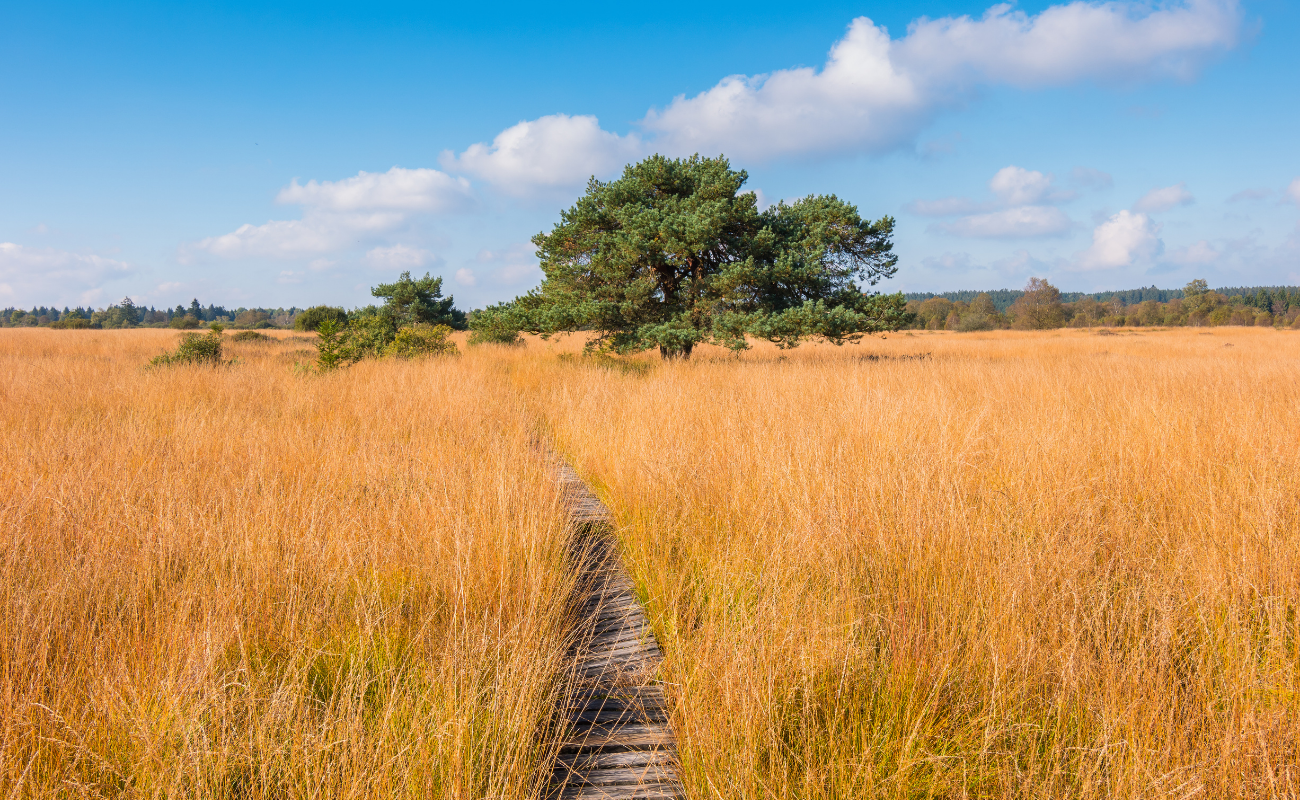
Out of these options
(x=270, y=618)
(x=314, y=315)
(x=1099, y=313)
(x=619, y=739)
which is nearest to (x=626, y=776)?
(x=619, y=739)

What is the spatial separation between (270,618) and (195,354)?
13.8m

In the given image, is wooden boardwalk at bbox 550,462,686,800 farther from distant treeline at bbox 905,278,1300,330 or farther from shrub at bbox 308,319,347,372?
distant treeline at bbox 905,278,1300,330

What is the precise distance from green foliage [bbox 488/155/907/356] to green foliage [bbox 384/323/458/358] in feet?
6.86

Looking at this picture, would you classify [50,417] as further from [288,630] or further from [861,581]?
[861,581]

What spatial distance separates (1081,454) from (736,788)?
4587 mm

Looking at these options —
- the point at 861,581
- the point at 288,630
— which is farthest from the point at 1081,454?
the point at 288,630

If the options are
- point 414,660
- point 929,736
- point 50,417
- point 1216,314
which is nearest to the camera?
point 929,736

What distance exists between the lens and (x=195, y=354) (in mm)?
12898

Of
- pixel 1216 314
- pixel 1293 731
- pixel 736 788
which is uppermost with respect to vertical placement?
pixel 1216 314

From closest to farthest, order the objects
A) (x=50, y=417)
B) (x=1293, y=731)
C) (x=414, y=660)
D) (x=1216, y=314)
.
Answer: (x=1293, y=731) → (x=414, y=660) → (x=50, y=417) → (x=1216, y=314)

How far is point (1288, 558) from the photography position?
2727 millimetres

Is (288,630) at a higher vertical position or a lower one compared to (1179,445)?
lower

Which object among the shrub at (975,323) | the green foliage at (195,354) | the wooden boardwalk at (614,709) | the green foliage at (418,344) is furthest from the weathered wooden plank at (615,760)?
the shrub at (975,323)

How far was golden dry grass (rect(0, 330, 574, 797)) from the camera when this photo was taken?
1.76 meters
